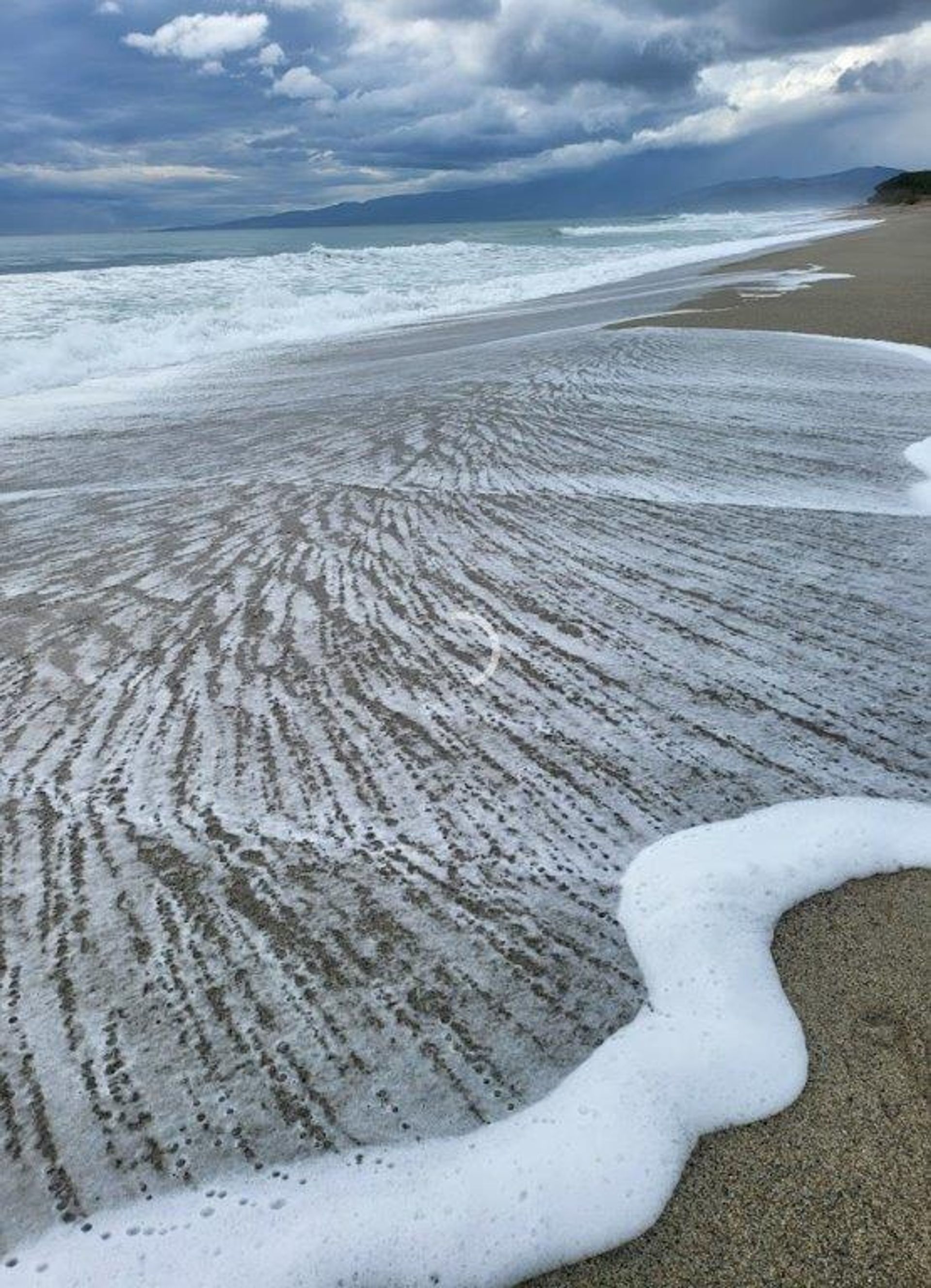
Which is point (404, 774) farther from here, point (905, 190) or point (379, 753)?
point (905, 190)

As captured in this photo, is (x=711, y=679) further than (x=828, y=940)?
Yes

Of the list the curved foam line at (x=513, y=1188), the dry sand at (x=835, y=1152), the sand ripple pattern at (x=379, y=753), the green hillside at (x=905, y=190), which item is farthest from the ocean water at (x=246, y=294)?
the green hillside at (x=905, y=190)

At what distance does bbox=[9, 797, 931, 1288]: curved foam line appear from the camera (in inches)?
45.3

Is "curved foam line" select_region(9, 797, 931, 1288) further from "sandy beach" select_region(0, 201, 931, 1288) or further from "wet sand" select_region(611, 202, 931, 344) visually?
"wet sand" select_region(611, 202, 931, 344)

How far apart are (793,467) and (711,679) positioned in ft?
6.95

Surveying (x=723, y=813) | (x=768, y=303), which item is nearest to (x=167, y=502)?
(x=723, y=813)

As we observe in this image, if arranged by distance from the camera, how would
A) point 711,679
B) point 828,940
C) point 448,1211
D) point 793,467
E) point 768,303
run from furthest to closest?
point 768,303 < point 793,467 < point 711,679 < point 828,940 < point 448,1211

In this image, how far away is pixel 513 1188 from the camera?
122cm

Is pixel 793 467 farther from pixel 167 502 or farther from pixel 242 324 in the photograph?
pixel 242 324

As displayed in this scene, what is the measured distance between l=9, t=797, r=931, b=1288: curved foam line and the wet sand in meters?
7.64

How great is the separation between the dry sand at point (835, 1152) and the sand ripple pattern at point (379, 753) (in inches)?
10.1

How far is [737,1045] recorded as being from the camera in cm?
139

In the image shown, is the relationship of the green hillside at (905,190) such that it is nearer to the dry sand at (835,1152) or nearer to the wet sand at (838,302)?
the wet sand at (838,302)

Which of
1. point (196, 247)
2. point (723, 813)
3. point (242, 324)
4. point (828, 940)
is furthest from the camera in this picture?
point (196, 247)
